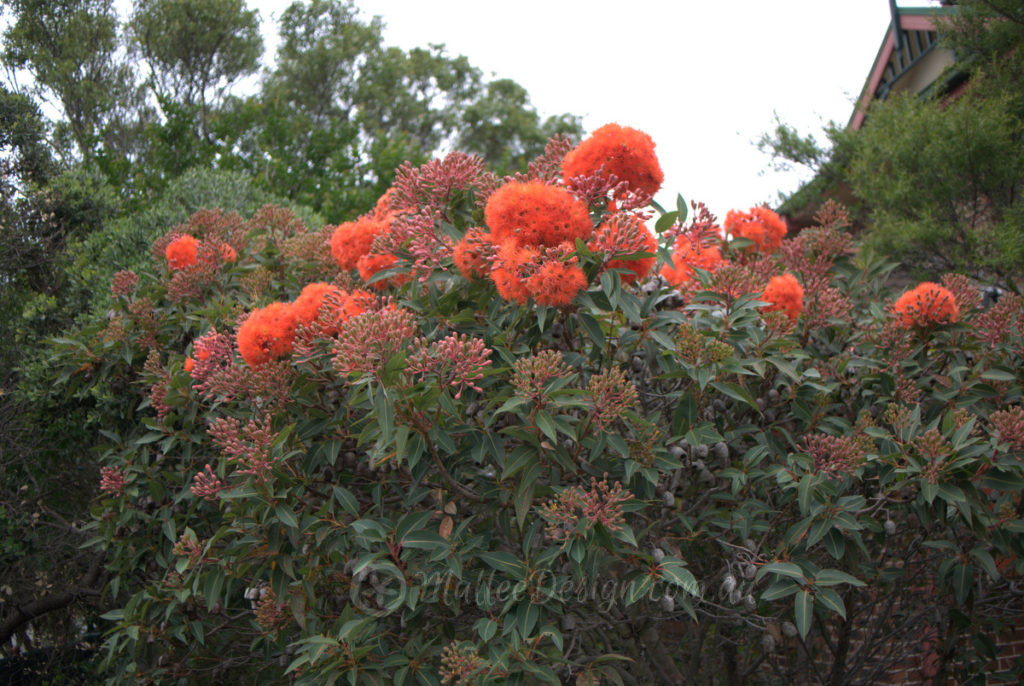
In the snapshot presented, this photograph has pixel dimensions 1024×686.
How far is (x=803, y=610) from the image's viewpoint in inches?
103

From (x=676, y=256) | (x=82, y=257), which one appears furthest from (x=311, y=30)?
(x=676, y=256)

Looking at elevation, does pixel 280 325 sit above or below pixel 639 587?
above

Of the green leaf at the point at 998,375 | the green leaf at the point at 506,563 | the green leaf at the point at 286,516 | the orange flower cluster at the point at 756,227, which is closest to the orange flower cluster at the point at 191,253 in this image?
the green leaf at the point at 286,516

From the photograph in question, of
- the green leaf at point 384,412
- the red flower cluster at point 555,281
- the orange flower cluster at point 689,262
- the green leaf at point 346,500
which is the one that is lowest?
the green leaf at point 346,500

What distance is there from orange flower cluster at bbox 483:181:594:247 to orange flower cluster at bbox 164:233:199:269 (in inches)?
89.7

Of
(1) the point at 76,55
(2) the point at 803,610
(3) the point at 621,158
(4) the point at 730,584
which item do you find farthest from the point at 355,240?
(1) the point at 76,55

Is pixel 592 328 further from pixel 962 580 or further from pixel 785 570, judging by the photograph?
pixel 962 580

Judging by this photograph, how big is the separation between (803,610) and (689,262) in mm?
1486

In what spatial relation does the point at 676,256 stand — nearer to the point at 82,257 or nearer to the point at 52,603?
the point at 82,257

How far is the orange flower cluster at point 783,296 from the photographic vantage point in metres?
3.22

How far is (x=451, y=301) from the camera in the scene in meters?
2.84

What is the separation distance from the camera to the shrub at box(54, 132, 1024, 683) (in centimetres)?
253

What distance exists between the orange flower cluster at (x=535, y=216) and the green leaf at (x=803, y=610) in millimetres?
1413

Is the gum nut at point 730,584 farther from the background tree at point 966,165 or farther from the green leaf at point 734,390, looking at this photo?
the background tree at point 966,165
